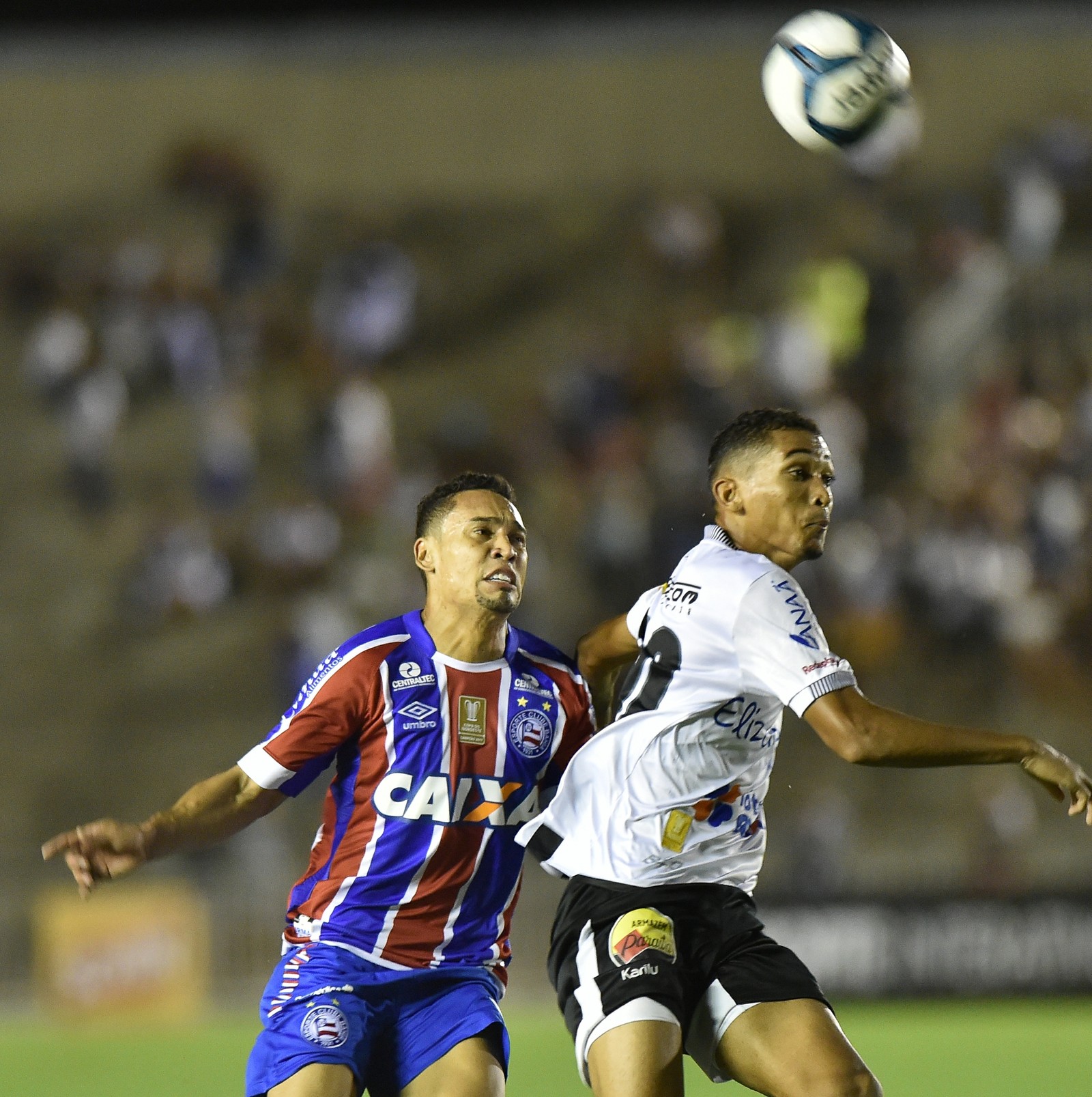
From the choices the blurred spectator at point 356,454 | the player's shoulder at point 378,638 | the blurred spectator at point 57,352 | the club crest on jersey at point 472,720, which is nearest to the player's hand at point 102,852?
the player's shoulder at point 378,638

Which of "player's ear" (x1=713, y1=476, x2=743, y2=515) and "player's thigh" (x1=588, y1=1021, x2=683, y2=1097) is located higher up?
"player's ear" (x1=713, y1=476, x2=743, y2=515)

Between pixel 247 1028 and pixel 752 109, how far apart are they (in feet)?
40.5

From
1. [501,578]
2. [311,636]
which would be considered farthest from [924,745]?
[311,636]

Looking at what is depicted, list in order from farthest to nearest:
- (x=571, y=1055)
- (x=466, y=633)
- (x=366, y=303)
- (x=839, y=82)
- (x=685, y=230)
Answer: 1. (x=685, y=230)
2. (x=366, y=303)
3. (x=571, y=1055)
4. (x=839, y=82)
5. (x=466, y=633)

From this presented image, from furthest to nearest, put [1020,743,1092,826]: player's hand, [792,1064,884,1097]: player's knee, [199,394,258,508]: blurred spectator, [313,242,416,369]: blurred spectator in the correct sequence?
[313,242,416,369]: blurred spectator → [199,394,258,508]: blurred spectator → [792,1064,884,1097]: player's knee → [1020,743,1092,826]: player's hand

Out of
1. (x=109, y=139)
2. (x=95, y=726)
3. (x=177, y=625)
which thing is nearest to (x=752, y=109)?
(x=109, y=139)

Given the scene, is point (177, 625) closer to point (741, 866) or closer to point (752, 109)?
point (752, 109)

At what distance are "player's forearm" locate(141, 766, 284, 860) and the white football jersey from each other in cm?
78

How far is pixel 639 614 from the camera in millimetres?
5246

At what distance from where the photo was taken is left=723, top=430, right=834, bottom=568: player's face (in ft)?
16.0

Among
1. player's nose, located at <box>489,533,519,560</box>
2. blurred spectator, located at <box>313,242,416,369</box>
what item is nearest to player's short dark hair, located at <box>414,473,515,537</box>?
player's nose, located at <box>489,533,519,560</box>

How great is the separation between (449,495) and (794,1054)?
1.87 meters

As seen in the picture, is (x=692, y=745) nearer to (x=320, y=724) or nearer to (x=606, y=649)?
(x=606, y=649)

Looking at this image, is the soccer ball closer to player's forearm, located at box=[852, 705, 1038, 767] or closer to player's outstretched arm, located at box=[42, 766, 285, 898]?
player's forearm, located at box=[852, 705, 1038, 767]
